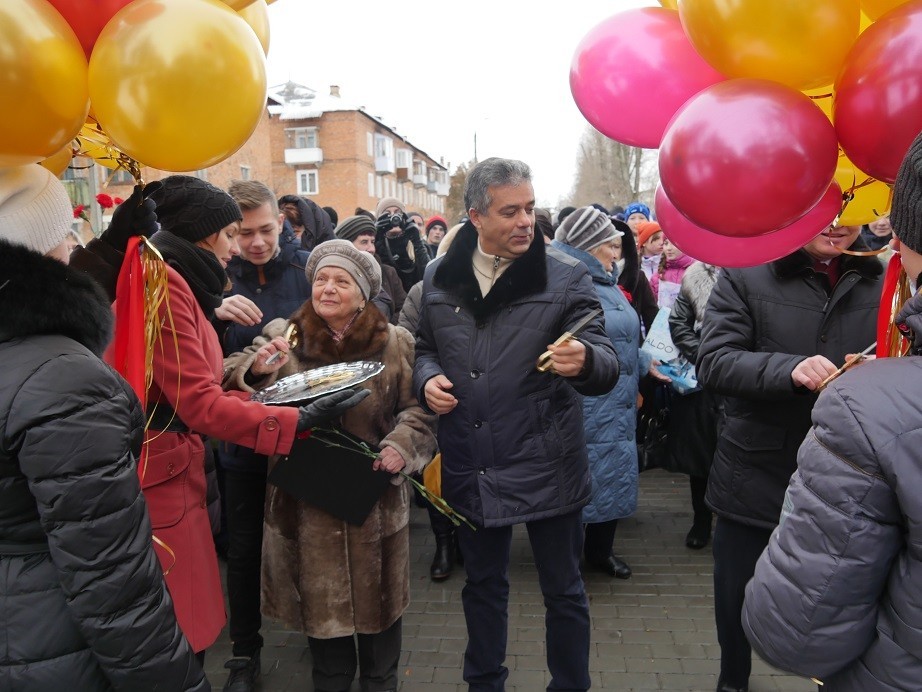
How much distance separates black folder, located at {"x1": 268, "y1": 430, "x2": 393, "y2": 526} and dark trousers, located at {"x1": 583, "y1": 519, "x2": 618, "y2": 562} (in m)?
1.91

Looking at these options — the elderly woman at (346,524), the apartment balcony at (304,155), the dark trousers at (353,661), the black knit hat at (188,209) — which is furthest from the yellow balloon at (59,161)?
the apartment balcony at (304,155)

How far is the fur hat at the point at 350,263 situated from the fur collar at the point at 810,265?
Answer: 1596 mm

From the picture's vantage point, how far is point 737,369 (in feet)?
8.16

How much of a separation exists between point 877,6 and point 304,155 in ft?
166

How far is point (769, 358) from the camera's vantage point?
243 cm

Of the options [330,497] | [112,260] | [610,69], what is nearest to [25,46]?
[112,260]

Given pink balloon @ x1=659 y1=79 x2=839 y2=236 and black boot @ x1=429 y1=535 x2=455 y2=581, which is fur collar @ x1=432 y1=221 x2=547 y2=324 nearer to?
pink balloon @ x1=659 y1=79 x2=839 y2=236

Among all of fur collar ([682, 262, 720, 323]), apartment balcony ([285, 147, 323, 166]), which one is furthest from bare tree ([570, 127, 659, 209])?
fur collar ([682, 262, 720, 323])

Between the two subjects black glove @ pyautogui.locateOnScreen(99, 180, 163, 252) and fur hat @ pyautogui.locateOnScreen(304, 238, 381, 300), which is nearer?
black glove @ pyautogui.locateOnScreen(99, 180, 163, 252)

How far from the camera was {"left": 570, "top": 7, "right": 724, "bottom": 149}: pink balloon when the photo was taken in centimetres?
187

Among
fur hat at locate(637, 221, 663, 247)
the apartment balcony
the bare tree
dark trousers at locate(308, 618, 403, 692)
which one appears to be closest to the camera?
dark trousers at locate(308, 618, 403, 692)

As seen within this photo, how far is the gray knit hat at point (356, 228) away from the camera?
18.5 ft

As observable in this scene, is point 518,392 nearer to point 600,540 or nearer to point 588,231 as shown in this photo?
point 588,231

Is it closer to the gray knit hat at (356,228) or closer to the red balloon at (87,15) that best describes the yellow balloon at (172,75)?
the red balloon at (87,15)
